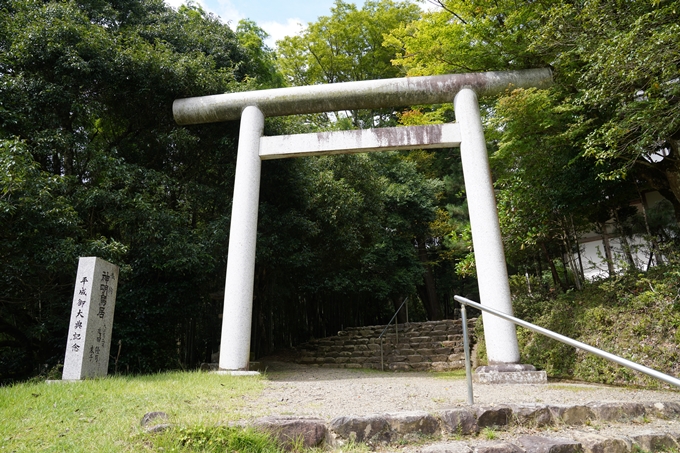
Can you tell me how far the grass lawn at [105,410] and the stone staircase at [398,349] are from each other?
5.41 metres

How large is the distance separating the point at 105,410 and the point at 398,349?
832 cm

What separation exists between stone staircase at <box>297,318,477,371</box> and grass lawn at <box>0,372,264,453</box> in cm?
541

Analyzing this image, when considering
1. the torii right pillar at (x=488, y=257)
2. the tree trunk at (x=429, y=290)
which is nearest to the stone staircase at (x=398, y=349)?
the torii right pillar at (x=488, y=257)

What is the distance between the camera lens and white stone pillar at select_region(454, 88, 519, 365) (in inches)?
242

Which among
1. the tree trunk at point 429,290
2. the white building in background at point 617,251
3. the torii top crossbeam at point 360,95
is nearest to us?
the torii top crossbeam at point 360,95

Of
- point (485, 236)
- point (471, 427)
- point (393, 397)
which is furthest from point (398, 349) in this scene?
point (471, 427)

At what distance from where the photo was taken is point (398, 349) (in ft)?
36.1

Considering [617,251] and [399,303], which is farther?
[399,303]

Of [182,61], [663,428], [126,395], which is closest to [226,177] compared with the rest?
[182,61]

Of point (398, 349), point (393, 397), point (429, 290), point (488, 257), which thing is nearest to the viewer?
point (393, 397)

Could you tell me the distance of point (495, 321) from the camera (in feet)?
20.4

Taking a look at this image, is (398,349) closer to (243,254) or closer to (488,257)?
(488,257)

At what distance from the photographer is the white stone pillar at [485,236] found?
6137 mm

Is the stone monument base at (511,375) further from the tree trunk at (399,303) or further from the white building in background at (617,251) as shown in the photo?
the tree trunk at (399,303)
